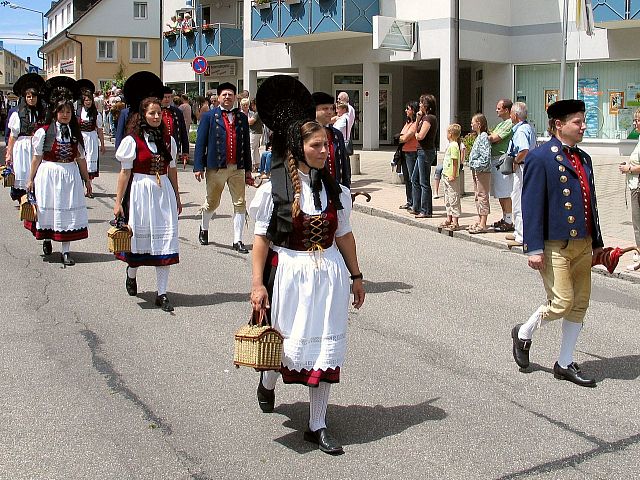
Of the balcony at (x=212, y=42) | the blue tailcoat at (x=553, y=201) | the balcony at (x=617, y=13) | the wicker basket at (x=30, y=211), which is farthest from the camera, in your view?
the balcony at (x=212, y=42)

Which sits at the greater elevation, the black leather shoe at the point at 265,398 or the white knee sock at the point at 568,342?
the white knee sock at the point at 568,342

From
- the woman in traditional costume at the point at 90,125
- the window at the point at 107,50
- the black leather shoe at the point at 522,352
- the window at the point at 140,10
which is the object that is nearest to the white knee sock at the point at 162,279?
the black leather shoe at the point at 522,352

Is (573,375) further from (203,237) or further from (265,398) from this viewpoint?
(203,237)

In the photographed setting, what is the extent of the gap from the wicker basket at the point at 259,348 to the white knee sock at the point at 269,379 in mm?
547

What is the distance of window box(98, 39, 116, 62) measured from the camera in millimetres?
63281

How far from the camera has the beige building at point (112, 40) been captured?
206ft

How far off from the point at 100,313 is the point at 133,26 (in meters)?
59.3

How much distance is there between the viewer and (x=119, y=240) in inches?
307

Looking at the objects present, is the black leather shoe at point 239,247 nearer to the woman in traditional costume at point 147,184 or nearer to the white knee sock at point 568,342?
the woman in traditional costume at point 147,184

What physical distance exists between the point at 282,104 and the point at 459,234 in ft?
26.9

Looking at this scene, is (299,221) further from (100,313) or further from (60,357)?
(100,313)

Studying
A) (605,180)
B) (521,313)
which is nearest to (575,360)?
(521,313)

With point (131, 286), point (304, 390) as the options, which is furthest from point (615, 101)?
point (304, 390)

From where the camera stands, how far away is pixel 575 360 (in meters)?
6.61
